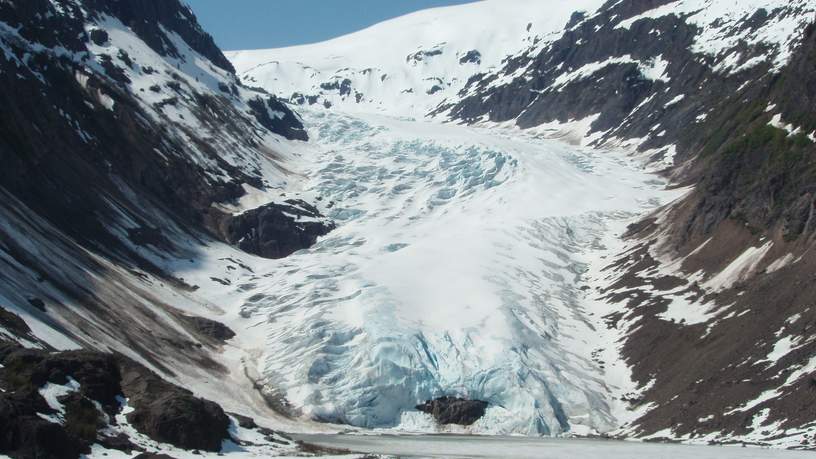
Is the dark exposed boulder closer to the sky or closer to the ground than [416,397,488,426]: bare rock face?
closer to the ground

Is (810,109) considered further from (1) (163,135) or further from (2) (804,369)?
(1) (163,135)

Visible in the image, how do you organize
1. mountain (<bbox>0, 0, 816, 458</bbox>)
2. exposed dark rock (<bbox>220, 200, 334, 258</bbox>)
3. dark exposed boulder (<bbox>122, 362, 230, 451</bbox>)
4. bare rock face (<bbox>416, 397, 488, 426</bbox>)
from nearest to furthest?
dark exposed boulder (<bbox>122, 362, 230, 451</bbox>)
mountain (<bbox>0, 0, 816, 458</bbox>)
bare rock face (<bbox>416, 397, 488, 426</bbox>)
exposed dark rock (<bbox>220, 200, 334, 258</bbox>)

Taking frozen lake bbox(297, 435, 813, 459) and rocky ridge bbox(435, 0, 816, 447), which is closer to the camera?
frozen lake bbox(297, 435, 813, 459)

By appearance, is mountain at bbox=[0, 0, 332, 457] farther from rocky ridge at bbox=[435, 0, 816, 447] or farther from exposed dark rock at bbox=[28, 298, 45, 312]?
rocky ridge at bbox=[435, 0, 816, 447]

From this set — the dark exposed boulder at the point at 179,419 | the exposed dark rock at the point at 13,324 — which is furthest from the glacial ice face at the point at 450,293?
the dark exposed boulder at the point at 179,419

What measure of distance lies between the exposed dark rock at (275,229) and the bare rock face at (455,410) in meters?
55.7

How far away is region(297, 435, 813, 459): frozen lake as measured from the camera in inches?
2363

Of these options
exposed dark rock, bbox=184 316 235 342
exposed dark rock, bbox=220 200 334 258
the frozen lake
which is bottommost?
the frozen lake

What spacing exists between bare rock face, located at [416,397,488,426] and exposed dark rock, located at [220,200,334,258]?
55717mm

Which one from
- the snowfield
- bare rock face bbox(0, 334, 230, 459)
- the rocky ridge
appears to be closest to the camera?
bare rock face bbox(0, 334, 230, 459)

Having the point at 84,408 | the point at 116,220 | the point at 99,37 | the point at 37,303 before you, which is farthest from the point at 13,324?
the point at 99,37

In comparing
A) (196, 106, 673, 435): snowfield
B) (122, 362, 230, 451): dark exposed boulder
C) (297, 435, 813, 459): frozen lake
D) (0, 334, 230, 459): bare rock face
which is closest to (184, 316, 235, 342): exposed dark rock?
(196, 106, 673, 435): snowfield

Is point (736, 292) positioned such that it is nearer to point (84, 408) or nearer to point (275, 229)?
point (275, 229)

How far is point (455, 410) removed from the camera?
3669 inches
